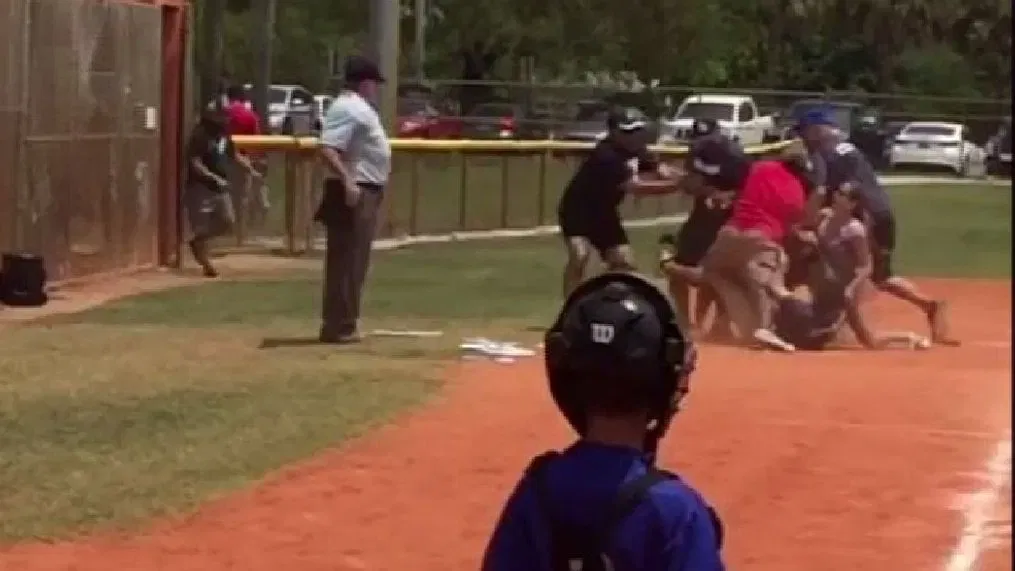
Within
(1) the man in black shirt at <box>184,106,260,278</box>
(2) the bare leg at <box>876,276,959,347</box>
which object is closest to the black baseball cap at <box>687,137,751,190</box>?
(2) the bare leg at <box>876,276,959,347</box>

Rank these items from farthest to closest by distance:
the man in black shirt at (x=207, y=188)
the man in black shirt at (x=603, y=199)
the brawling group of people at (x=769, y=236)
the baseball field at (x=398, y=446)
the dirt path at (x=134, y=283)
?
the man in black shirt at (x=207, y=188)
the dirt path at (x=134, y=283)
the man in black shirt at (x=603, y=199)
the brawling group of people at (x=769, y=236)
the baseball field at (x=398, y=446)

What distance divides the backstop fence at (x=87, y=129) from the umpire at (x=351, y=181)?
491 cm

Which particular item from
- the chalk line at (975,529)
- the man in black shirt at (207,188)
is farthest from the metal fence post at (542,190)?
the chalk line at (975,529)

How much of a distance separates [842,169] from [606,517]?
11800 millimetres

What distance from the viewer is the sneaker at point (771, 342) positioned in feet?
47.6

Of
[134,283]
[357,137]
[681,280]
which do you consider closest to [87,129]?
[134,283]

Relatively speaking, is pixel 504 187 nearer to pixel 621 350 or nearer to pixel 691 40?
pixel 691 40

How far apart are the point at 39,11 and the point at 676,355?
16.4 m

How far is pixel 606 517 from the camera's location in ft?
9.79

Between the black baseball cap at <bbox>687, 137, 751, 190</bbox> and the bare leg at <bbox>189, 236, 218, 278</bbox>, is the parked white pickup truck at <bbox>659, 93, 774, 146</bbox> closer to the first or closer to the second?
the bare leg at <bbox>189, 236, 218, 278</bbox>

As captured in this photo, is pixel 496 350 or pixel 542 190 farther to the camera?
pixel 542 190

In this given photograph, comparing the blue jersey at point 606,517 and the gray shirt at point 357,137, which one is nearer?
the blue jersey at point 606,517

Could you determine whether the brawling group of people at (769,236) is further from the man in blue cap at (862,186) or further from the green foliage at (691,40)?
the green foliage at (691,40)

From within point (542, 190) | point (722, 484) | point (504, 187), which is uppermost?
point (722, 484)
